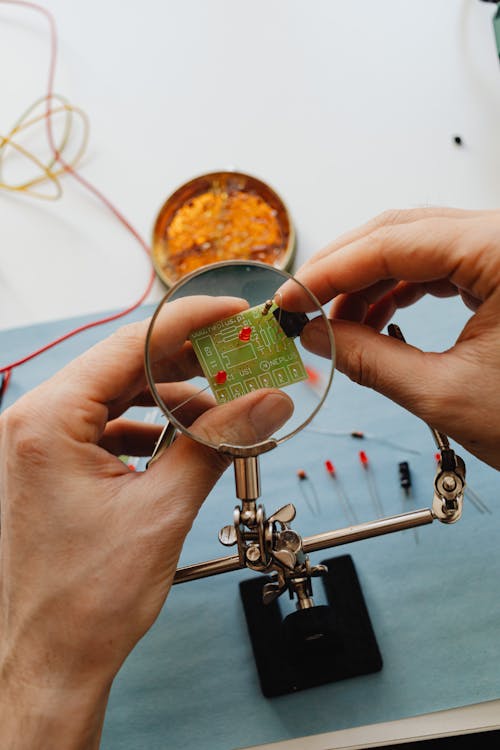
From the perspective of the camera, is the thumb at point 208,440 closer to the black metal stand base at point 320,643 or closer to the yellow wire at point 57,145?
the black metal stand base at point 320,643

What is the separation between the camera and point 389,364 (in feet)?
3.56

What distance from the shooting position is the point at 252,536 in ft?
3.65

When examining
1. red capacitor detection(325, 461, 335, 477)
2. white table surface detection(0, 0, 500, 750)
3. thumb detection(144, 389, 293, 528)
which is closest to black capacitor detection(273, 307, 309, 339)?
thumb detection(144, 389, 293, 528)

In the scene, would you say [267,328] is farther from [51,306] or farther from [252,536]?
[51,306]

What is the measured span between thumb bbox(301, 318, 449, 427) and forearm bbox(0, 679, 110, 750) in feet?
2.36

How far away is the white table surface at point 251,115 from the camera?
73.9 inches

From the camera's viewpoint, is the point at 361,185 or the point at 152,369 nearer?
the point at 152,369

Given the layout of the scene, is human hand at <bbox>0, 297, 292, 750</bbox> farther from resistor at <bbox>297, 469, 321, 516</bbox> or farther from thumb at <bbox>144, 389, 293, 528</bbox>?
resistor at <bbox>297, 469, 321, 516</bbox>

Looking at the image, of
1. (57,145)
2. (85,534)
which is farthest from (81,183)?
(85,534)

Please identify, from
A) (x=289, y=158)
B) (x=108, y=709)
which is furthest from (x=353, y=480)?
(x=289, y=158)

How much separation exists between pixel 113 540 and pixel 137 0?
6.18 ft

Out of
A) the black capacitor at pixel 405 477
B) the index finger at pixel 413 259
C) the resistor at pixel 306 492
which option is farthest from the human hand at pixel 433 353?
the resistor at pixel 306 492

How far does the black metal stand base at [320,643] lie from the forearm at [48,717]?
0.43 meters

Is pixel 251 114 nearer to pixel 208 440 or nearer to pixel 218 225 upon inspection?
pixel 218 225
